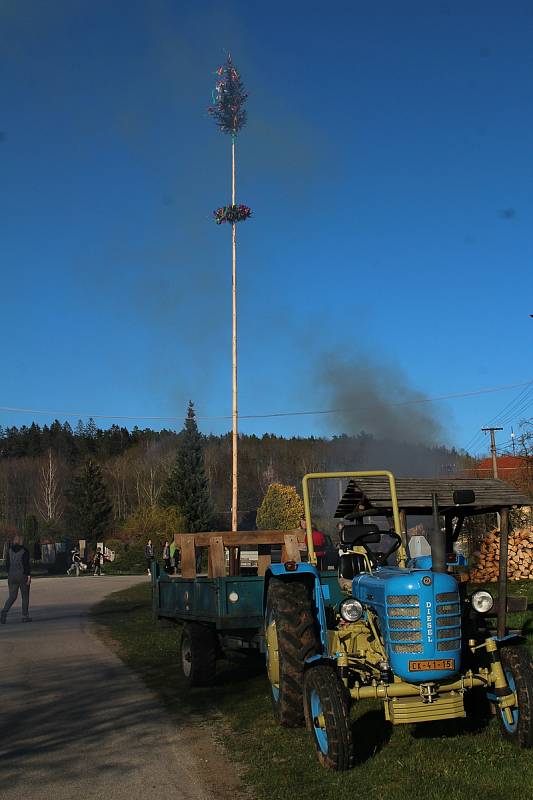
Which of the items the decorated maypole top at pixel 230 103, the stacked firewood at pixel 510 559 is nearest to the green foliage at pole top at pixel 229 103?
the decorated maypole top at pixel 230 103

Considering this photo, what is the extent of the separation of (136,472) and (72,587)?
71.1 metres

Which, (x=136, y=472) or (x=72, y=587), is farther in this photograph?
(x=136, y=472)

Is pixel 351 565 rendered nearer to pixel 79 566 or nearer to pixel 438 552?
pixel 438 552

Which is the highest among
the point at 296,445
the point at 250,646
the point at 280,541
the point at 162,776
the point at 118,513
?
the point at 296,445

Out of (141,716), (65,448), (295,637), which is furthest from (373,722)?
(65,448)

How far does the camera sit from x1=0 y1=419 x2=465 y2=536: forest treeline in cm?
9019

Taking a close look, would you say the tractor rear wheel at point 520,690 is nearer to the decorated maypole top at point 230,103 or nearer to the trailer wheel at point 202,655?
the trailer wheel at point 202,655

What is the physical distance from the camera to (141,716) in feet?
24.6

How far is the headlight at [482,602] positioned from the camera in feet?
19.0

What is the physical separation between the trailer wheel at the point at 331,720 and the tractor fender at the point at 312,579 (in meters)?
0.79

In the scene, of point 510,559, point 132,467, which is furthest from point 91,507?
point 510,559

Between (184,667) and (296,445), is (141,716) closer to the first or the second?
(184,667)

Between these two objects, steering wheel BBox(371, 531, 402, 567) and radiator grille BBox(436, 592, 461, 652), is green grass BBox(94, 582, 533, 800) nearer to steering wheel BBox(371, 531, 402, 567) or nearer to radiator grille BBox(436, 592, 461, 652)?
radiator grille BBox(436, 592, 461, 652)

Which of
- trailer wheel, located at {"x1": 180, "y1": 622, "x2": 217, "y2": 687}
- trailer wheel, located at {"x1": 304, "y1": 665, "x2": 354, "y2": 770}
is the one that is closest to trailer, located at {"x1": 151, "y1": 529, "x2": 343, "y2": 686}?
trailer wheel, located at {"x1": 180, "y1": 622, "x2": 217, "y2": 687}
